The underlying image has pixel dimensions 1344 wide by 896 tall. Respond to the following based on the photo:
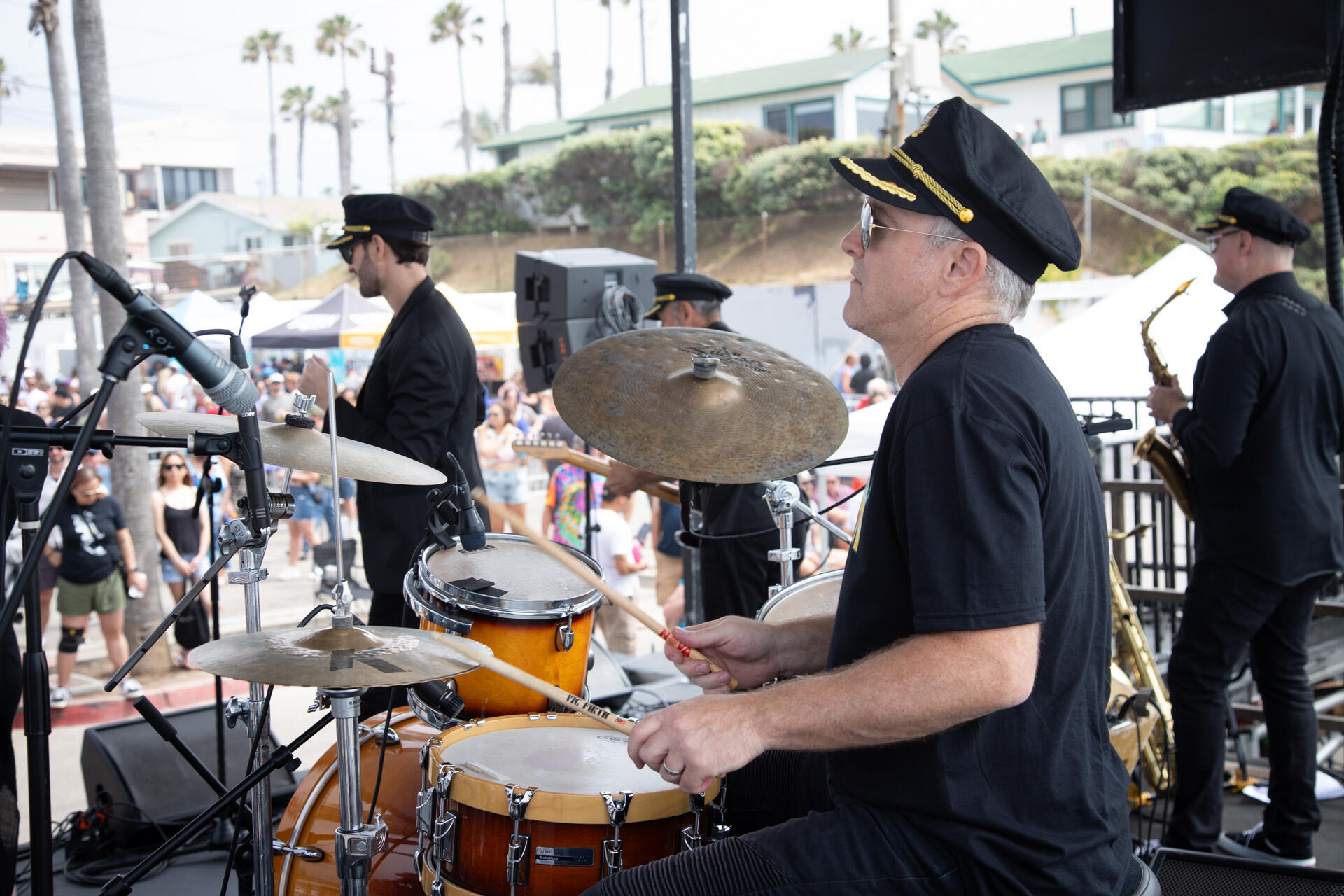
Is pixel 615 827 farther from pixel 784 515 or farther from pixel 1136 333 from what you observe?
pixel 1136 333

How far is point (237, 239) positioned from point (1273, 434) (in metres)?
49.6

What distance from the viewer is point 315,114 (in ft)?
190

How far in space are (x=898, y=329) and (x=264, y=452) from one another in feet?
4.77

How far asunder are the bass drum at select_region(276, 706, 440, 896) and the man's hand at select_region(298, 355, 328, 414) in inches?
36.9

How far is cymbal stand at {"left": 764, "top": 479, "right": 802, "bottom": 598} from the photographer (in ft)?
10.3

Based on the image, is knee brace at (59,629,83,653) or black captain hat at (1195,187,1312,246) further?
knee brace at (59,629,83,653)

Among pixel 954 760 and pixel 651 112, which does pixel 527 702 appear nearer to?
pixel 954 760

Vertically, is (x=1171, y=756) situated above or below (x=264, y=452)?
below

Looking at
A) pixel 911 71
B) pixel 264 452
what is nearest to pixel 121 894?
pixel 264 452

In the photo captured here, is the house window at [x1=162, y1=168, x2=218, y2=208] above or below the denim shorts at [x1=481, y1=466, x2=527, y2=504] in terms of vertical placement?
above

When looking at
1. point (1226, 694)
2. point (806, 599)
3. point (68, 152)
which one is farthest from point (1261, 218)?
point (68, 152)

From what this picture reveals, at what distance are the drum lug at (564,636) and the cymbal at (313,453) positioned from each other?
559 mm

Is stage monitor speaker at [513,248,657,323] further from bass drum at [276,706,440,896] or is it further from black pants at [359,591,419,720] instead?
bass drum at [276,706,440,896]

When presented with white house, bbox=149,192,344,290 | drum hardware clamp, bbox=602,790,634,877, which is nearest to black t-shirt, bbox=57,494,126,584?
drum hardware clamp, bbox=602,790,634,877
